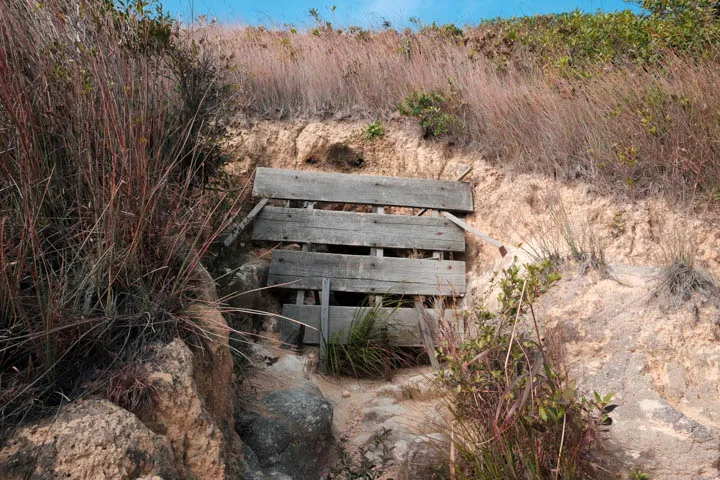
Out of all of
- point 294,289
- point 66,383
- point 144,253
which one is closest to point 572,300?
point 294,289

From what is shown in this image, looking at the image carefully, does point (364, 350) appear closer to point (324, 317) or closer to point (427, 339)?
point (324, 317)

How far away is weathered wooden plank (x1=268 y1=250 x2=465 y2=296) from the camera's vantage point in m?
6.20

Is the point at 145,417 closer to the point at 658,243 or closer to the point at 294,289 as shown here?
the point at 294,289

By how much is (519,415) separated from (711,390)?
210cm

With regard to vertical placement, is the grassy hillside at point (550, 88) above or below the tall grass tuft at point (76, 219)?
above

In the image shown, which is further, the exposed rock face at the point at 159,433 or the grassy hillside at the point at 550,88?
the grassy hillside at the point at 550,88

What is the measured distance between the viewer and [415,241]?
6633 millimetres

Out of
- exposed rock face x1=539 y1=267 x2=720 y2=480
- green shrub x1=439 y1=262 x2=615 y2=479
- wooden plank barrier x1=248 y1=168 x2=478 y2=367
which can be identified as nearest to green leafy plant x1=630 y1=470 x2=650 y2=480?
exposed rock face x1=539 y1=267 x2=720 y2=480

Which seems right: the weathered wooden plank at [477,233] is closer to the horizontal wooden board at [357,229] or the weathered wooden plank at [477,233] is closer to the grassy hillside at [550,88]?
the horizontal wooden board at [357,229]

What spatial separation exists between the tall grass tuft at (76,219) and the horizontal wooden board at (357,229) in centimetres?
281

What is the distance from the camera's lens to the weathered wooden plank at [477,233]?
627cm

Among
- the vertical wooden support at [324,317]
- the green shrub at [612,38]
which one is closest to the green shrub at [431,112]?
the green shrub at [612,38]

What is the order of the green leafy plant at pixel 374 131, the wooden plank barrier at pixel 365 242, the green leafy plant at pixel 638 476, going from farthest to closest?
1. the green leafy plant at pixel 374 131
2. the wooden plank barrier at pixel 365 242
3. the green leafy plant at pixel 638 476

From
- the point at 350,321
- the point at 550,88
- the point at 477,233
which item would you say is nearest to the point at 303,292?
the point at 350,321
